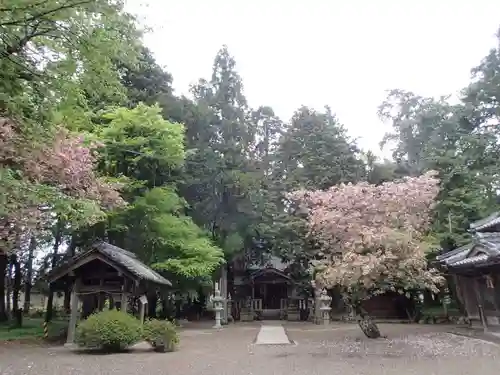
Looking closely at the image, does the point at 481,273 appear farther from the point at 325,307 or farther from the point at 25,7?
the point at 25,7

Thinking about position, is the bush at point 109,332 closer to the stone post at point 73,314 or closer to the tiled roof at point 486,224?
the stone post at point 73,314

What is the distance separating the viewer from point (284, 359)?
1196cm

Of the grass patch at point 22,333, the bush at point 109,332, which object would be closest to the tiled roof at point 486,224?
the bush at point 109,332

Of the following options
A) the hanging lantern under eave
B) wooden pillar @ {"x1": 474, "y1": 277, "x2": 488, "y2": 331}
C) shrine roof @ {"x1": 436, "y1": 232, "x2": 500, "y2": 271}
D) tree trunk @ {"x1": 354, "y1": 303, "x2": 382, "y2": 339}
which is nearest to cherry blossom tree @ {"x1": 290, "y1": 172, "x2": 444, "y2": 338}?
tree trunk @ {"x1": 354, "y1": 303, "x2": 382, "y2": 339}

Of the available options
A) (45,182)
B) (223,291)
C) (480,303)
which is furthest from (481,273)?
(45,182)

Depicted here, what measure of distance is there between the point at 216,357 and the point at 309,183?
60.8ft

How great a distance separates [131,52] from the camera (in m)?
6.48

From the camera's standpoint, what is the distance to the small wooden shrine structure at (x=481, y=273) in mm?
15567

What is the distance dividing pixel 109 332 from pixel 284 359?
532cm

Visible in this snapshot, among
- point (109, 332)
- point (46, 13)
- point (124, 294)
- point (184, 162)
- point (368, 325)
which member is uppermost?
point (184, 162)

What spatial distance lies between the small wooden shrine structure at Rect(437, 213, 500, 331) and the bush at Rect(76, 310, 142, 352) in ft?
37.4

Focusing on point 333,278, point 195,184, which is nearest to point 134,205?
point 195,184

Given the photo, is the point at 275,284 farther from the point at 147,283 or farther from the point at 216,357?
the point at 216,357

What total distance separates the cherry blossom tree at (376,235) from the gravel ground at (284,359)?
2.10m
